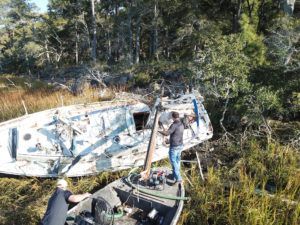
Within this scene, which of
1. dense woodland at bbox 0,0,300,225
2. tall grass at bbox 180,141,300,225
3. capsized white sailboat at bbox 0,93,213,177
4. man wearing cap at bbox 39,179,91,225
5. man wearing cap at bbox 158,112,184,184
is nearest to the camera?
man wearing cap at bbox 39,179,91,225

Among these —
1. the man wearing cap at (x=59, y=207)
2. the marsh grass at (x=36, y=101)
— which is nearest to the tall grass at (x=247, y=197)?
the man wearing cap at (x=59, y=207)

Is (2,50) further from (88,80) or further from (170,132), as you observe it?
(170,132)

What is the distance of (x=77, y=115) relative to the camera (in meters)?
9.59

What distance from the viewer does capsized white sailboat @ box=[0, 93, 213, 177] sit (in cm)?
811

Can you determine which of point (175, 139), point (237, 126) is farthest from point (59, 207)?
point (237, 126)

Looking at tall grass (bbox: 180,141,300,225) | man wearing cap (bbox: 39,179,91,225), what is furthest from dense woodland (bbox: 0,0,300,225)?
man wearing cap (bbox: 39,179,91,225)

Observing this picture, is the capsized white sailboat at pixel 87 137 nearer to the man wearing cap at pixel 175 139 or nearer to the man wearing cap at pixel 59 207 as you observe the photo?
the man wearing cap at pixel 175 139

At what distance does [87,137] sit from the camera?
9.14 meters

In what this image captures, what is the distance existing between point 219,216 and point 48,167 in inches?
174

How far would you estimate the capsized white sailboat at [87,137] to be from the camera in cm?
811

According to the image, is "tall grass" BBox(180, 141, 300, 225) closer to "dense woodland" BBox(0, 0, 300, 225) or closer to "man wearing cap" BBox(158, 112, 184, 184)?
"dense woodland" BBox(0, 0, 300, 225)

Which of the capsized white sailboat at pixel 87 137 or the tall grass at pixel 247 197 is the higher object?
the capsized white sailboat at pixel 87 137

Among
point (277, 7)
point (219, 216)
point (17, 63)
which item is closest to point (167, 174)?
point (219, 216)

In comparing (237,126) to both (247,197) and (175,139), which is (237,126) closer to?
(175,139)
